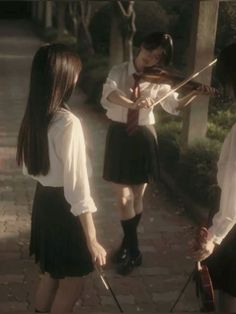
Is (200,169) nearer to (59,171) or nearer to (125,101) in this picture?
(125,101)

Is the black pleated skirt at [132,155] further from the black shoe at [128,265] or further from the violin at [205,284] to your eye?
the violin at [205,284]

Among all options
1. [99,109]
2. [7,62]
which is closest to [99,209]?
[99,109]

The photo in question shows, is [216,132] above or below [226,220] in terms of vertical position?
below

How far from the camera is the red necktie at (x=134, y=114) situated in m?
4.18

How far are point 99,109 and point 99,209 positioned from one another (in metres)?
4.67

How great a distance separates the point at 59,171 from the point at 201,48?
11.3ft

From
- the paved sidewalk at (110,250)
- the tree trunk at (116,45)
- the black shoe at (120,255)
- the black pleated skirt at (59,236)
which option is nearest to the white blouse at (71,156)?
the black pleated skirt at (59,236)

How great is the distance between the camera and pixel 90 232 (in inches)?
114

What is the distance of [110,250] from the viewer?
4.88m

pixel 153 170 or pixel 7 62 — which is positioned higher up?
pixel 153 170

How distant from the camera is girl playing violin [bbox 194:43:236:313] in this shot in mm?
2635

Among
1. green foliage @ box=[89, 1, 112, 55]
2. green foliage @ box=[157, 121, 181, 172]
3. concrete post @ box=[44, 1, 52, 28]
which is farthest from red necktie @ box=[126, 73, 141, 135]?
concrete post @ box=[44, 1, 52, 28]

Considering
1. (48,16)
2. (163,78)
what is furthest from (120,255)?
(48,16)

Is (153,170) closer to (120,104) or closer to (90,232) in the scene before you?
(120,104)
